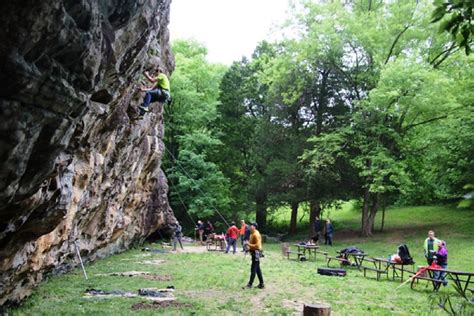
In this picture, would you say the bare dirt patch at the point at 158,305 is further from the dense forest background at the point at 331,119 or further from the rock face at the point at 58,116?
the dense forest background at the point at 331,119

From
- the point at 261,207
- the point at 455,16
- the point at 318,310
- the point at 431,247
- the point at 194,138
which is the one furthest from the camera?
the point at 261,207

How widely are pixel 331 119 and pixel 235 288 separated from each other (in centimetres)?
2261

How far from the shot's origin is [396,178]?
25.2m

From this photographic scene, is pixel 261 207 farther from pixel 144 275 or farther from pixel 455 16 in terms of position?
pixel 455 16

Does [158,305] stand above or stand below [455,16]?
below

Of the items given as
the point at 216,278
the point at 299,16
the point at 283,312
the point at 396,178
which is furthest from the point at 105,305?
the point at 299,16

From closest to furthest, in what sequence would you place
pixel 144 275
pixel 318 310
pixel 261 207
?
pixel 318 310 < pixel 144 275 < pixel 261 207

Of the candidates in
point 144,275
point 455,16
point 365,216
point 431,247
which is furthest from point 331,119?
point 455,16

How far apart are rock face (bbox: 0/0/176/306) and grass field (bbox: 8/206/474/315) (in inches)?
42.3

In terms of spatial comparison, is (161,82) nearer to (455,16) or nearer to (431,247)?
(455,16)

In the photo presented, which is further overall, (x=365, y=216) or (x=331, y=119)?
(x=331, y=119)

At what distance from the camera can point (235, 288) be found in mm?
12781

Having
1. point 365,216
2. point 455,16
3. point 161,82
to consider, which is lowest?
point 365,216

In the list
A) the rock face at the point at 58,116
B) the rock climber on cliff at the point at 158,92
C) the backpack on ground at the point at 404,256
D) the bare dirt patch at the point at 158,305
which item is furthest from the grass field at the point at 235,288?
the rock climber on cliff at the point at 158,92
